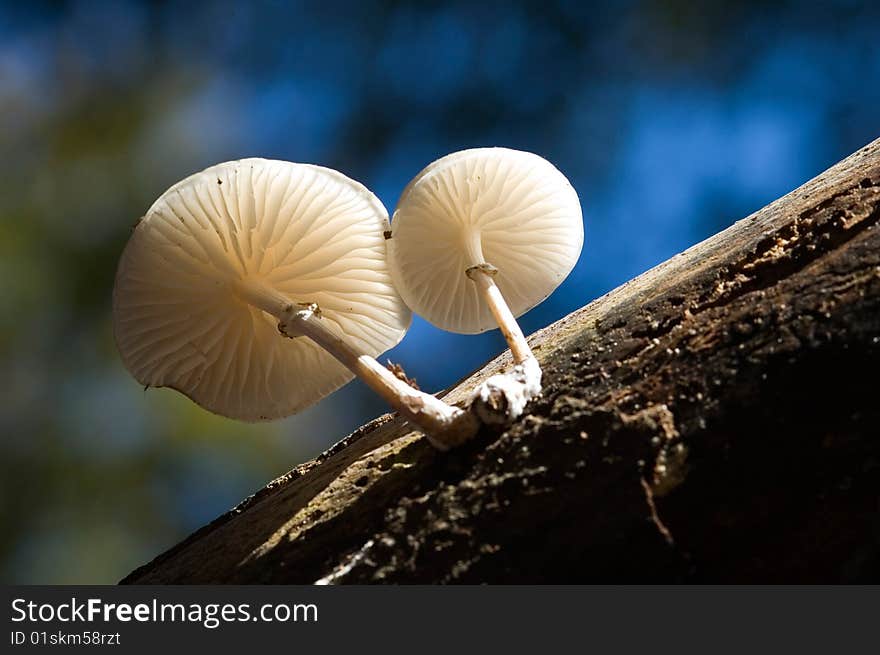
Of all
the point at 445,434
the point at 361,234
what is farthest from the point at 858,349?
A: the point at 361,234

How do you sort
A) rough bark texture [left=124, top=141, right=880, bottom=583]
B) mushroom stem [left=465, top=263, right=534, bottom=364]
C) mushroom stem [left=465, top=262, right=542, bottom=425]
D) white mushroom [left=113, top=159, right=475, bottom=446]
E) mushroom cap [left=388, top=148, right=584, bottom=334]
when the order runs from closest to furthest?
rough bark texture [left=124, top=141, right=880, bottom=583] → mushroom stem [left=465, top=262, right=542, bottom=425] → mushroom stem [left=465, top=263, right=534, bottom=364] → white mushroom [left=113, top=159, right=475, bottom=446] → mushroom cap [left=388, top=148, right=584, bottom=334]

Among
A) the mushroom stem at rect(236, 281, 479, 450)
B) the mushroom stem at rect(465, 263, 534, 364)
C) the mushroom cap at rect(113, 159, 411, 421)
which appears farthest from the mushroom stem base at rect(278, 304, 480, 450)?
the mushroom stem at rect(465, 263, 534, 364)

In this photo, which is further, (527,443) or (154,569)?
(154,569)

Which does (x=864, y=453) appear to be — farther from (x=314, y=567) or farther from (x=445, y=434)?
(x=314, y=567)

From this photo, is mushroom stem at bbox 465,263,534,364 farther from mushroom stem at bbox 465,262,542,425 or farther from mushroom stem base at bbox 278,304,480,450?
mushroom stem base at bbox 278,304,480,450

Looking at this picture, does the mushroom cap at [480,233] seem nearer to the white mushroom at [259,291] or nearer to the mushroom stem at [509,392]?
the white mushroom at [259,291]

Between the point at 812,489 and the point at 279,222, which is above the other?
the point at 279,222

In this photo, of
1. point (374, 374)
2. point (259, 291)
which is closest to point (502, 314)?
point (374, 374)
